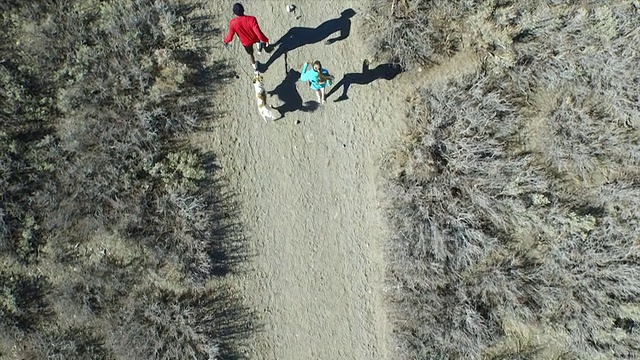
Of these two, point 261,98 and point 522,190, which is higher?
point 261,98

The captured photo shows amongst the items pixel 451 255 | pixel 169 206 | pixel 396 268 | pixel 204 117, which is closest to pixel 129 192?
pixel 169 206

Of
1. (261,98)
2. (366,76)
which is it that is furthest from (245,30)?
(366,76)

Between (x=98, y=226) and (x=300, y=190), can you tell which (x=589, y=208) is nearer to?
(x=300, y=190)

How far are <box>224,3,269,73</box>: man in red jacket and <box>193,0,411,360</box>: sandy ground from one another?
Result: 74 centimetres

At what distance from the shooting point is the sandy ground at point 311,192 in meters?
8.98

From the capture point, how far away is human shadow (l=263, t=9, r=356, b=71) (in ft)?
30.6

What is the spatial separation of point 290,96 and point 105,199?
4.23m

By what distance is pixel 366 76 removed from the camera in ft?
30.3

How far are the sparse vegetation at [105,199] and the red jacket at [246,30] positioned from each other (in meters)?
1.36

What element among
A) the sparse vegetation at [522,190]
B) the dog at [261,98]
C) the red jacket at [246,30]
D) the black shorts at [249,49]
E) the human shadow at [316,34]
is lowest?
the sparse vegetation at [522,190]

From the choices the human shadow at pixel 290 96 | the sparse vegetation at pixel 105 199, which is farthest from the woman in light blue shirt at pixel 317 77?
the sparse vegetation at pixel 105 199


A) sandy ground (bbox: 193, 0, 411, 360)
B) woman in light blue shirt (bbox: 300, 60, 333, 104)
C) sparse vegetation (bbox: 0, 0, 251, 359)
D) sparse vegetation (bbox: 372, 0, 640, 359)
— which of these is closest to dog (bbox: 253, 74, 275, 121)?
sandy ground (bbox: 193, 0, 411, 360)

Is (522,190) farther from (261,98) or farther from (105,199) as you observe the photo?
(105,199)

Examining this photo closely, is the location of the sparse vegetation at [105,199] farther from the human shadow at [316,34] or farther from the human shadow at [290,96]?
the human shadow at [316,34]
